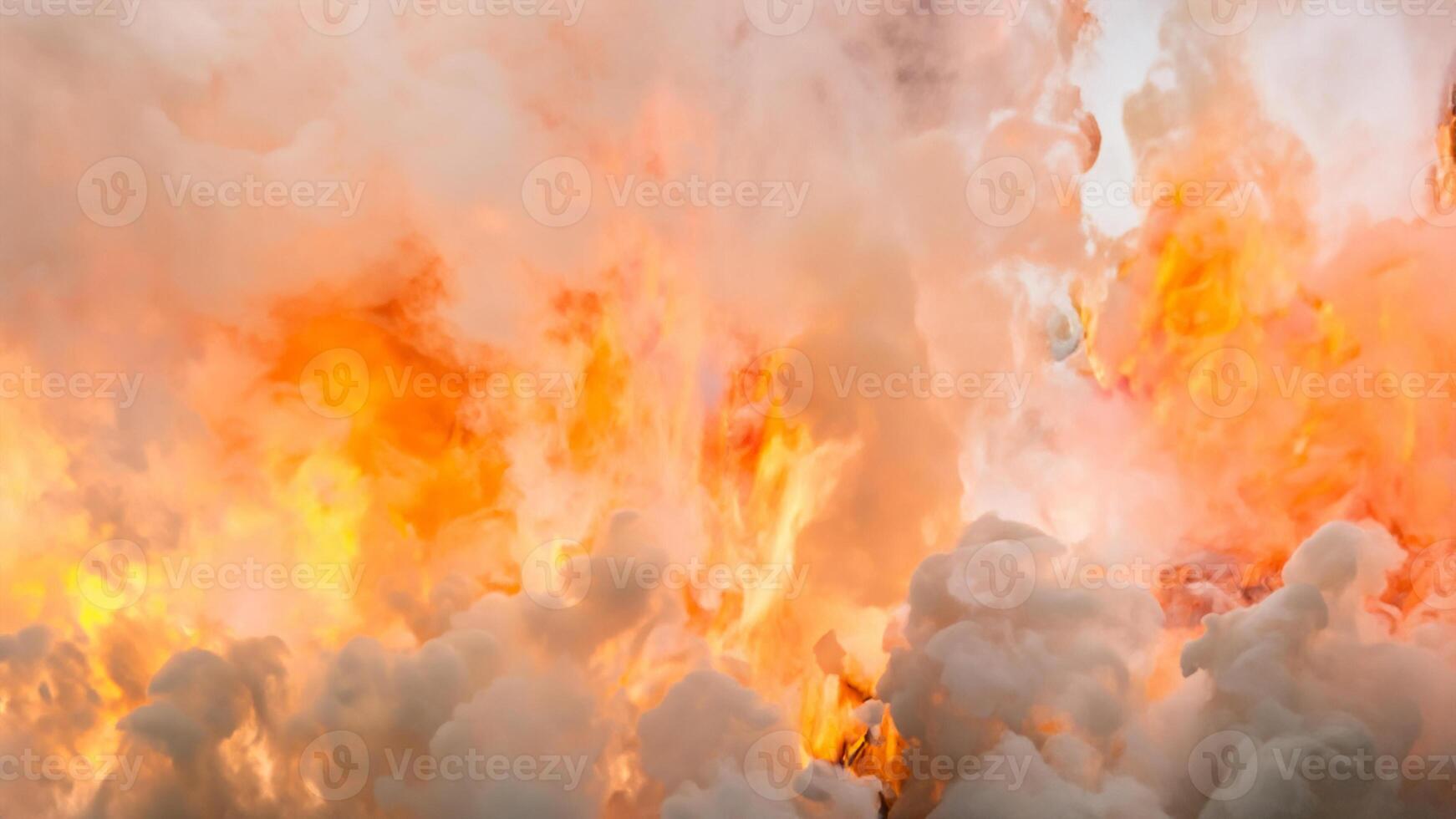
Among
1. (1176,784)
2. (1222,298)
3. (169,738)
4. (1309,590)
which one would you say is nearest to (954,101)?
(1222,298)

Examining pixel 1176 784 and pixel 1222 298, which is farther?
pixel 1222 298

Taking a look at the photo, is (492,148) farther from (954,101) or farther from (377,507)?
(954,101)

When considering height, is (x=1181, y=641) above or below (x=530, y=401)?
below

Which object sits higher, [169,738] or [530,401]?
[530,401]

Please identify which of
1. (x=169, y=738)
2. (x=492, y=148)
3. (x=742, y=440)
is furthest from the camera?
A: (x=742, y=440)

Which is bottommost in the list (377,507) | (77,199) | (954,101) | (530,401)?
(377,507)

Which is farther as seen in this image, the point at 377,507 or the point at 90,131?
the point at 377,507

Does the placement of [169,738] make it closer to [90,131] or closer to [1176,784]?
[90,131]

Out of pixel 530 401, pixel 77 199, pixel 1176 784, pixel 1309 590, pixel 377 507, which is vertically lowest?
pixel 1176 784

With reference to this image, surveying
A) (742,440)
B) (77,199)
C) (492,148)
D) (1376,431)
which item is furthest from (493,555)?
(1376,431)

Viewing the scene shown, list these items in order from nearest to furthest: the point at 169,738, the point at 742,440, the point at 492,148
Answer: the point at 169,738
the point at 492,148
the point at 742,440

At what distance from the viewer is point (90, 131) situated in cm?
2769

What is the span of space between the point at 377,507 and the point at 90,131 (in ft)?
34.3

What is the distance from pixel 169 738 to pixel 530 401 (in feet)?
35.4
